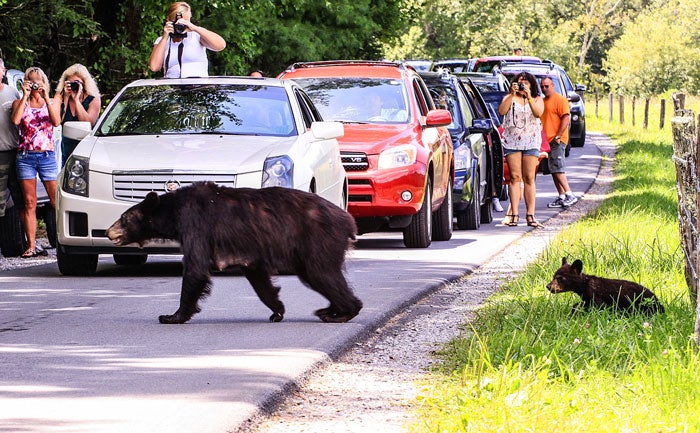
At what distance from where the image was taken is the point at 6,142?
1461 cm

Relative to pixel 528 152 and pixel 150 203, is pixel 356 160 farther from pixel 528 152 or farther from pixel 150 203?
pixel 150 203

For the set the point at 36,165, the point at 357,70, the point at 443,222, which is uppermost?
the point at 357,70

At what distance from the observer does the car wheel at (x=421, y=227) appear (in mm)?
15508

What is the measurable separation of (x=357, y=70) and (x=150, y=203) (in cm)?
734

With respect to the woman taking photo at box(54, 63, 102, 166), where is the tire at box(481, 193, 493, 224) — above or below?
below

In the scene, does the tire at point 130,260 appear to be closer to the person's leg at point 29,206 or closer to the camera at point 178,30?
the person's leg at point 29,206

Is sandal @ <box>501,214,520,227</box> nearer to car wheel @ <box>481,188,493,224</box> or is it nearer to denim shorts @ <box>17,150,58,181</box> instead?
car wheel @ <box>481,188,493,224</box>

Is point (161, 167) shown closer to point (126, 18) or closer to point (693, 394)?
point (693, 394)

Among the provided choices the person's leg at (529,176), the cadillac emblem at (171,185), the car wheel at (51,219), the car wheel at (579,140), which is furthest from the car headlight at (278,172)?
the car wheel at (579,140)

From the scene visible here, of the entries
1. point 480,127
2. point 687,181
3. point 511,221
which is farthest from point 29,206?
point 687,181

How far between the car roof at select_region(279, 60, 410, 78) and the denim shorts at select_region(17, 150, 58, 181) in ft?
9.78

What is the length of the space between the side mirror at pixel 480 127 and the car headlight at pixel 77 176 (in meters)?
6.89

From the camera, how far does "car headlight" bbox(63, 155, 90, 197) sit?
12.3 meters

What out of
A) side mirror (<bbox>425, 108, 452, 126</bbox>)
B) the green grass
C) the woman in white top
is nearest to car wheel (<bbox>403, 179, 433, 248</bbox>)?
side mirror (<bbox>425, 108, 452, 126</bbox>)
